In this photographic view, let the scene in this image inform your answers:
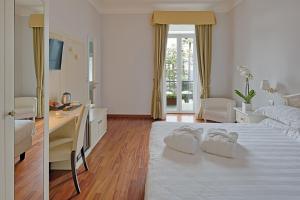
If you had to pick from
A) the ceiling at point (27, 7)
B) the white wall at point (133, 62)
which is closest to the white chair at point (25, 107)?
the ceiling at point (27, 7)

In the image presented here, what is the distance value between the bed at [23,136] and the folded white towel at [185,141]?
102cm

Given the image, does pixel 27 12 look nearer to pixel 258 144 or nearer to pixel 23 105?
pixel 23 105

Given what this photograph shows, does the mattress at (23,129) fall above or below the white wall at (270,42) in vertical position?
below

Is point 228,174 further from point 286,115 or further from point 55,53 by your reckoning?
point 55,53

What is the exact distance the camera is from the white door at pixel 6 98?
1.61 meters

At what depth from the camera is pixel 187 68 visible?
775cm

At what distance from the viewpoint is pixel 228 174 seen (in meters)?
1.64

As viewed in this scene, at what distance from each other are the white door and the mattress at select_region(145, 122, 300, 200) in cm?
84

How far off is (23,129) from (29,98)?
236mm

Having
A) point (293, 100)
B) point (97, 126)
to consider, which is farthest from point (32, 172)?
point (293, 100)

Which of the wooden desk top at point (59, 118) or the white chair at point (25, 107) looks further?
the wooden desk top at point (59, 118)

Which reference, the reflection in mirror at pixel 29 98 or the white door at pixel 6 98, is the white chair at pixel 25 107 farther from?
the white door at pixel 6 98

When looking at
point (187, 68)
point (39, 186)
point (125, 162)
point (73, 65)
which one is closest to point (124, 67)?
point (187, 68)

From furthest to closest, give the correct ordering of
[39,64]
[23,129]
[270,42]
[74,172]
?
1. [270,42]
2. [74,172]
3. [39,64]
4. [23,129]
